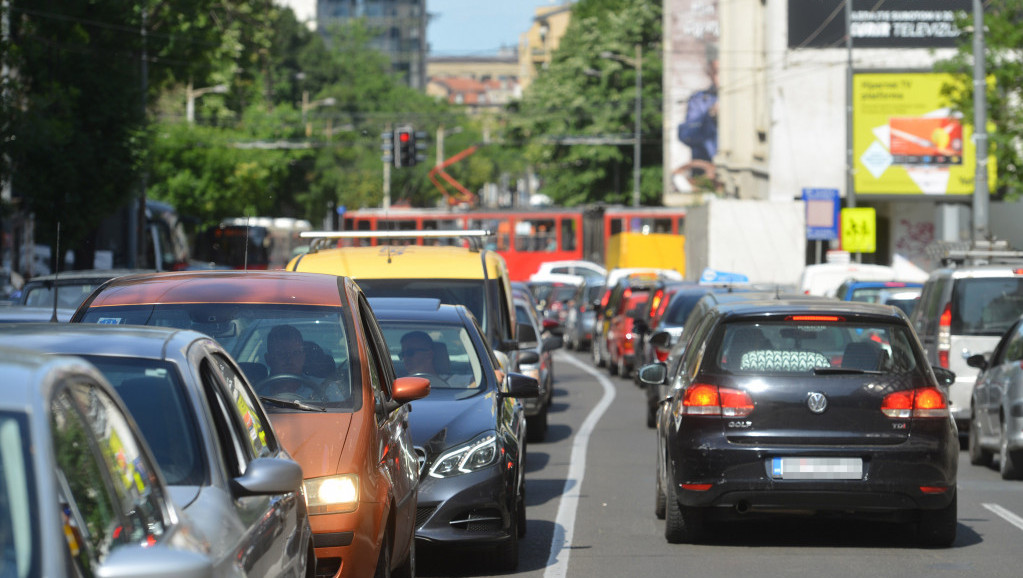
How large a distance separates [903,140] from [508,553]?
135ft

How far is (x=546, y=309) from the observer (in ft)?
133

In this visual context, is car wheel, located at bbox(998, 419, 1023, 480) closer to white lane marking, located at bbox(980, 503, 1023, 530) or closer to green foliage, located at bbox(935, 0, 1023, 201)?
white lane marking, located at bbox(980, 503, 1023, 530)

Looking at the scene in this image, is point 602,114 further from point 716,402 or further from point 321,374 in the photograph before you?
point 321,374

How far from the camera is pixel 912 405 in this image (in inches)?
365

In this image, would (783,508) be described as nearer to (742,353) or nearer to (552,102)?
(742,353)

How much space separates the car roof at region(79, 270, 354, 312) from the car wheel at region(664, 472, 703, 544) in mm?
3151

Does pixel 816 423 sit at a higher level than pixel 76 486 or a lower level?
lower

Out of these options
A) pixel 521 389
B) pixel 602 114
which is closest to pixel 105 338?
pixel 521 389

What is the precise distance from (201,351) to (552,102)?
69083 mm

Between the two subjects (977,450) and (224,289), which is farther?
(977,450)

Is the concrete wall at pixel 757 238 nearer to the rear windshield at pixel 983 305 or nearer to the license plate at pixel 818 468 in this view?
the rear windshield at pixel 983 305

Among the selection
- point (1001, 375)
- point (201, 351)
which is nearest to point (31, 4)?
point (1001, 375)

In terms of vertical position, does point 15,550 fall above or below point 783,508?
above

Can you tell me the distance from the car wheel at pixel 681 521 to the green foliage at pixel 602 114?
61.7 meters
